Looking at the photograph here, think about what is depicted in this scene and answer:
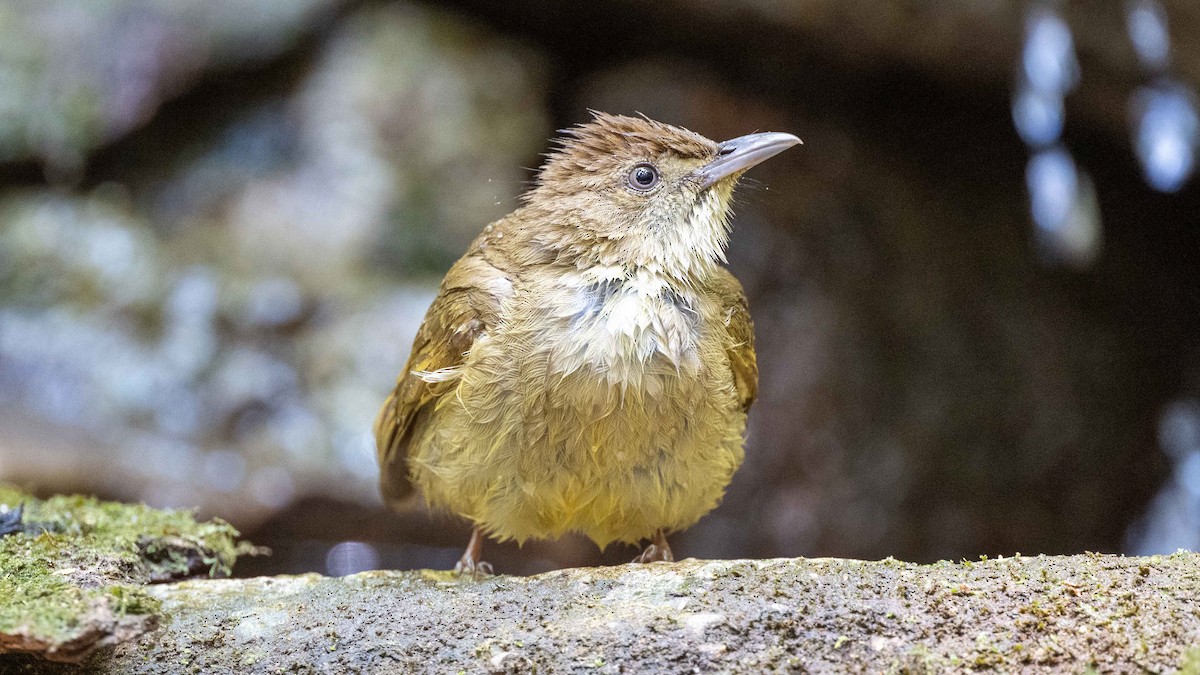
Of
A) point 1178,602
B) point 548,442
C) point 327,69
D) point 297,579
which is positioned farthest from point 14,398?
point 1178,602

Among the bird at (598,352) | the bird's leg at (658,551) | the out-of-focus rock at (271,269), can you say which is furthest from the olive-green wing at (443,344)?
the out-of-focus rock at (271,269)

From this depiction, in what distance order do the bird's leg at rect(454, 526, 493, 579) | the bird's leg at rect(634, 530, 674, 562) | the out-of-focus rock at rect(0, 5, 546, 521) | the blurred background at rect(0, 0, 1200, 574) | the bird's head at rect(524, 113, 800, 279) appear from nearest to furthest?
1. the bird's head at rect(524, 113, 800, 279)
2. the bird's leg at rect(454, 526, 493, 579)
3. the bird's leg at rect(634, 530, 674, 562)
4. the out-of-focus rock at rect(0, 5, 546, 521)
5. the blurred background at rect(0, 0, 1200, 574)

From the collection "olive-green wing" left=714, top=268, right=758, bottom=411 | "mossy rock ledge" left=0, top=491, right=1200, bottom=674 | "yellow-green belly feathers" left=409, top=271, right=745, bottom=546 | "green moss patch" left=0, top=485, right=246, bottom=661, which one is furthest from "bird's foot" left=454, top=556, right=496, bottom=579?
"olive-green wing" left=714, top=268, right=758, bottom=411

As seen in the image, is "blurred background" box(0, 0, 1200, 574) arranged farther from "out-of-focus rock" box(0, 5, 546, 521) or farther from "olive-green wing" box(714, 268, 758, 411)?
"olive-green wing" box(714, 268, 758, 411)

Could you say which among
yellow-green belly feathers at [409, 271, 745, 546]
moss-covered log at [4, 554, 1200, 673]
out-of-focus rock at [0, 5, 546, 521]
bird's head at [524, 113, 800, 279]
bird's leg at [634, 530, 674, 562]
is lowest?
moss-covered log at [4, 554, 1200, 673]

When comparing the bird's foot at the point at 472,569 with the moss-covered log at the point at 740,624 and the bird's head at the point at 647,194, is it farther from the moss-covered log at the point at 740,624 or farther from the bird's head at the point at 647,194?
the bird's head at the point at 647,194

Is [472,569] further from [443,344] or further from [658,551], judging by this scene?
[443,344]
